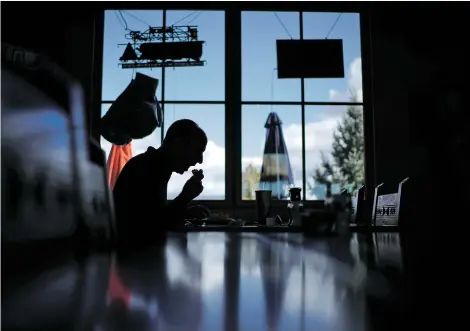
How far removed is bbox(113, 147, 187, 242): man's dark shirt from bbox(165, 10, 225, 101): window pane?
0.16 feet

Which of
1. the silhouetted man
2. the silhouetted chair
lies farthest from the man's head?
the silhouetted chair

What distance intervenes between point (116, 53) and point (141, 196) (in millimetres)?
79

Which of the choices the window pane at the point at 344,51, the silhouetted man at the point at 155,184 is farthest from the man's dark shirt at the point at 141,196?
the window pane at the point at 344,51

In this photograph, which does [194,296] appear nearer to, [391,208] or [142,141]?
[142,141]

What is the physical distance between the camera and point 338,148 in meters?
0.21

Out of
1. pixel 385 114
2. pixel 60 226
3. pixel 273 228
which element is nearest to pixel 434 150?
pixel 385 114

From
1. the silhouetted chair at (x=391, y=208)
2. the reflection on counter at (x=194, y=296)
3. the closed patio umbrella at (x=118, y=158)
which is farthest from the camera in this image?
the silhouetted chair at (x=391, y=208)

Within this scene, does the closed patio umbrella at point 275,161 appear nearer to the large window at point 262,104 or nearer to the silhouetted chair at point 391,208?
the large window at point 262,104

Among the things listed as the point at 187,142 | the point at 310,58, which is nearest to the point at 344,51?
the point at 310,58

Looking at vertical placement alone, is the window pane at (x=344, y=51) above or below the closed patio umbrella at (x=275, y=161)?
above

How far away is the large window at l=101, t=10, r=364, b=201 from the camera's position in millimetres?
188

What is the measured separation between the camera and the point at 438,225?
268 millimetres

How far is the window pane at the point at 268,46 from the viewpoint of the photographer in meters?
0.24

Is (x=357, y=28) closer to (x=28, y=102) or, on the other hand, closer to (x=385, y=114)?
(x=385, y=114)
